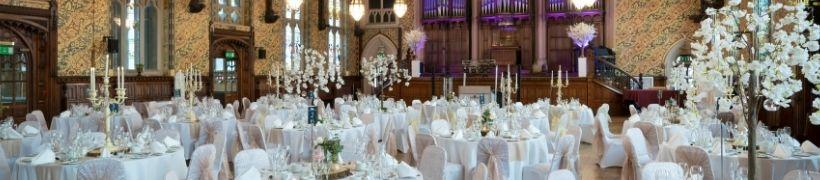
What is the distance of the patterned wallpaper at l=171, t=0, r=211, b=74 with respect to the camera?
14.8m

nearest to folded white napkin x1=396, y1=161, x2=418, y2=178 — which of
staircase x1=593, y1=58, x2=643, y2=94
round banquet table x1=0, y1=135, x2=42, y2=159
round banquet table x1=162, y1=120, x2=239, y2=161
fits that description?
round banquet table x1=0, y1=135, x2=42, y2=159

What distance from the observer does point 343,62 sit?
2189 centimetres

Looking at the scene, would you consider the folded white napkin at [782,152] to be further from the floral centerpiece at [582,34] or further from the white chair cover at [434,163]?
the floral centerpiece at [582,34]

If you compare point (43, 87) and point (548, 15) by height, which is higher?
point (548, 15)

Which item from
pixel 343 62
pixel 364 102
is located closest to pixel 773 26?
pixel 364 102

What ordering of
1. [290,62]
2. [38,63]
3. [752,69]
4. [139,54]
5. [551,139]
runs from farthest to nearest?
1. [290,62]
2. [139,54]
3. [38,63]
4. [551,139]
5. [752,69]

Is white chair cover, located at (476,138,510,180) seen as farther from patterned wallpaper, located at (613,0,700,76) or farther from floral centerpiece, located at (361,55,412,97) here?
patterned wallpaper, located at (613,0,700,76)

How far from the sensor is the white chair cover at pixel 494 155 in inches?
242

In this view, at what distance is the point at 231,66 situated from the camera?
674 inches

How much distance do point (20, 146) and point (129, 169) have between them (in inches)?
91.6

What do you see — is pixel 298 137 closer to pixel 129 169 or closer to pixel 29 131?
pixel 129 169

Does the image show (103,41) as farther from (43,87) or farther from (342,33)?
(342,33)

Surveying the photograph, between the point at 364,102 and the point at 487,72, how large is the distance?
7718mm

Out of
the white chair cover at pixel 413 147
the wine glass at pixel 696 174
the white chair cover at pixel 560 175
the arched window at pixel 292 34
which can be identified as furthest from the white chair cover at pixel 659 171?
the arched window at pixel 292 34
